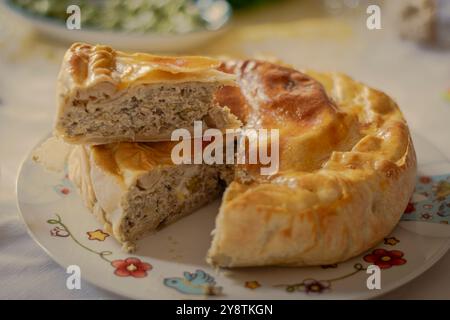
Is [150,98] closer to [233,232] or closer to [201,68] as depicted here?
[201,68]

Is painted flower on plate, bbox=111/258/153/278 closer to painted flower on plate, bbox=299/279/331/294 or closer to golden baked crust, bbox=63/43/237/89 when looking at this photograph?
painted flower on plate, bbox=299/279/331/294

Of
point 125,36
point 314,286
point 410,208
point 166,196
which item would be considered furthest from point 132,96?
point 125,36

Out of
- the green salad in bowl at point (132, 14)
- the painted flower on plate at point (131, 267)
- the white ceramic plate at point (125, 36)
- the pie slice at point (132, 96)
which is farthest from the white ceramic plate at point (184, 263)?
the green salad in bowl at point (132, 14)

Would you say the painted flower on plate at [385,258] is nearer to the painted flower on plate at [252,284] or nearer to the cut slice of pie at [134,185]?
the painted flower on plate at [252,284]

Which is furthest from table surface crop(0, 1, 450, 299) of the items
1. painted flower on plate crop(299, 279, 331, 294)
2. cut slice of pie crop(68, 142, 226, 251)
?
painted flower on plate crop(299, 279, 331, 294)

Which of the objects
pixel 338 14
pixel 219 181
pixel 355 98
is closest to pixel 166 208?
pixel 219 181
